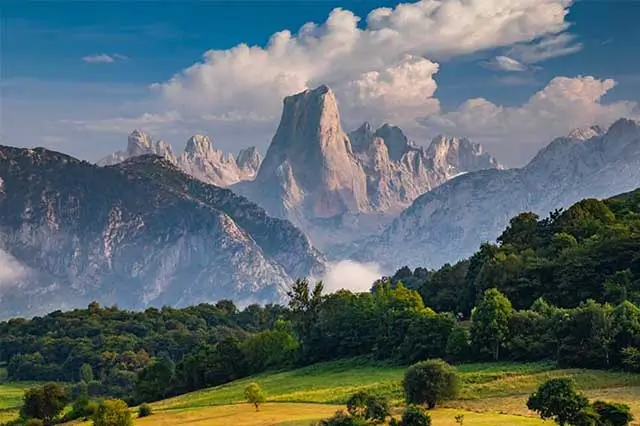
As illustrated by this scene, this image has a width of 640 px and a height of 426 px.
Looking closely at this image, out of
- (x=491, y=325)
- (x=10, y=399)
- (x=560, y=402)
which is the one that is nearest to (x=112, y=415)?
(x=560, y=402)

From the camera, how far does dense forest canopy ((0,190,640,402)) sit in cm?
7688

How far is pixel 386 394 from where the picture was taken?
217 feet

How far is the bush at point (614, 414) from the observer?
43438 mm

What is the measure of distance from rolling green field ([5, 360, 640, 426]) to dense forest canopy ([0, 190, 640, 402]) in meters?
4.50

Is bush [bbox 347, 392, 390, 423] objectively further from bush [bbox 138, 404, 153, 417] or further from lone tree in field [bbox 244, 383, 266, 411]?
bush [bbox 138, 404, 153, 417]

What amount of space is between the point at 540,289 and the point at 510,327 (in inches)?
750

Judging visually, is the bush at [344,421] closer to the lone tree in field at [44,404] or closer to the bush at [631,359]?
the bush at [631,359]

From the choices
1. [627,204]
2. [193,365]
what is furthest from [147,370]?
[627,204]

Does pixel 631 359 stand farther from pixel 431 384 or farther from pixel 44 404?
pixel 44 404

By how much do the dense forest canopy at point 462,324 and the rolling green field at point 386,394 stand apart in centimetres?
450

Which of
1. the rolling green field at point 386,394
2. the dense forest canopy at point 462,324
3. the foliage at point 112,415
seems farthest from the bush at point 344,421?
the dense forest canopy at point 462,324

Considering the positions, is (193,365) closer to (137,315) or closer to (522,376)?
(522,376)

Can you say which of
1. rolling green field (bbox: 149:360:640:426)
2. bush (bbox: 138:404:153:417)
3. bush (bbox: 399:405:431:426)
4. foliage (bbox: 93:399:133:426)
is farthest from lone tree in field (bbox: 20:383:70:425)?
bush (bbox: 399:405:431:426)

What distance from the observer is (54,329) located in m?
183
